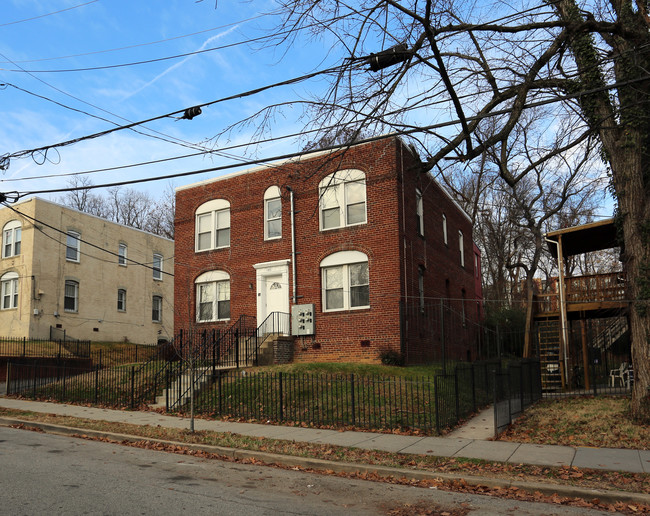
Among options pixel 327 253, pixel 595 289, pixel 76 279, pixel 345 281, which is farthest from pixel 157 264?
pixel 595 289

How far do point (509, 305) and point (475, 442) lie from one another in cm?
2993

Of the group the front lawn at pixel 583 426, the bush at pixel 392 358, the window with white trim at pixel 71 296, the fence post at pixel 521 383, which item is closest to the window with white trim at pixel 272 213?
the bush at pixel 392 358

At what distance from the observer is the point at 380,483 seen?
805 centimetres

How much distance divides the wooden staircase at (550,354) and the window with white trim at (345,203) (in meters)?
8.09

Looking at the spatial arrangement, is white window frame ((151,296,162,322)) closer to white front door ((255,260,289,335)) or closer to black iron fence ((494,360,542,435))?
white front door ((255,260,289,335))

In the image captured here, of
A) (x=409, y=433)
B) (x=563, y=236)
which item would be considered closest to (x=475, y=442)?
(x=409, y=433)

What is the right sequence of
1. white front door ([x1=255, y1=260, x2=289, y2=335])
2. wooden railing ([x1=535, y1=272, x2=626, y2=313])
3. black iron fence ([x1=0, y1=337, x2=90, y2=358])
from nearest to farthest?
wooden railing ([x1=535, y1=272, x2=626, y2=313]) → white front door ([x1=255, y1=260, x2=289, y2=335]) → black iron fence ([x1=0, y1=337, x2=90, y2=358])

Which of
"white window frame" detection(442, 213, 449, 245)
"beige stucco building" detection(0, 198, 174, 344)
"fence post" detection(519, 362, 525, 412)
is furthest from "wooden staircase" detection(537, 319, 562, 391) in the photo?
"beige stucco building" detection(0, 198, 174, 344)

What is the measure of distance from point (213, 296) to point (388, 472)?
15.6 metres

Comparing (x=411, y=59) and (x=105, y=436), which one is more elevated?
(x=411, y=59)

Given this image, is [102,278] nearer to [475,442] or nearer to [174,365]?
[174,365]

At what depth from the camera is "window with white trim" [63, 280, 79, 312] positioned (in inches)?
1222

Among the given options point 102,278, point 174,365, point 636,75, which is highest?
point 636,75

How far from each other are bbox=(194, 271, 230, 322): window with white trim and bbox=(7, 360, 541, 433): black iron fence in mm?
4048
